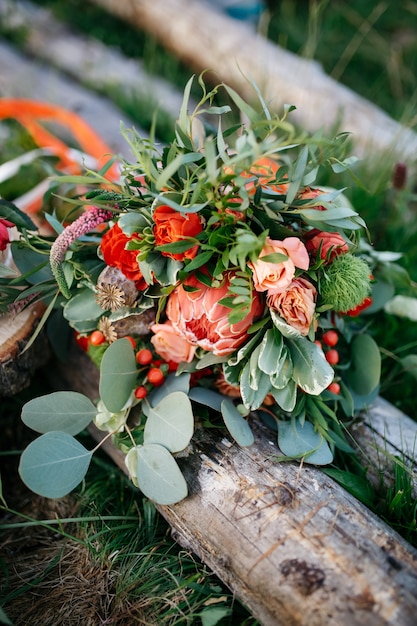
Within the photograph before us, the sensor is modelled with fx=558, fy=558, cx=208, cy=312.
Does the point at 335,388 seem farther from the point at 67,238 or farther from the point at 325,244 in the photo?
the point at 67,238

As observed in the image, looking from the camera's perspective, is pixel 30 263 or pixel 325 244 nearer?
pixel 325 244

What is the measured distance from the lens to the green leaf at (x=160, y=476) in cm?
95

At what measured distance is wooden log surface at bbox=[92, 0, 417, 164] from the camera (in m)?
2.09

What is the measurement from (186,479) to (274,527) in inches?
7.2

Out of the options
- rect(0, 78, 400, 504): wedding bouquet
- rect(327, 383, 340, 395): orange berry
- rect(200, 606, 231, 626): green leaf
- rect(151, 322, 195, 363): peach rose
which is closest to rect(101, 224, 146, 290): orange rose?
rect(0, 78, 400, 504): wedding bouquet

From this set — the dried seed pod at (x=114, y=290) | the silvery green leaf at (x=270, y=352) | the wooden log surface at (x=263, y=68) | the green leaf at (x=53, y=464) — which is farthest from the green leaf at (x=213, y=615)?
the wooden log surface at (x=263, y=68)

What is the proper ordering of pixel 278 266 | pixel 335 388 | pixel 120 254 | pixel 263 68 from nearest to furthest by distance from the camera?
pixel 278 266, pixel 120 254, pixel 335 388, pixel 263 68

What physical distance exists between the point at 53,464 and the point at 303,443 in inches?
17.8

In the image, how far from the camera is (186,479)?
3.28ft

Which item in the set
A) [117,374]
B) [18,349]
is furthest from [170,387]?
[18,349]

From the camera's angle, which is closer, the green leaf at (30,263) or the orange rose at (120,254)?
the orange rose at (120,254)

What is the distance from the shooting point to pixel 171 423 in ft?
3.26

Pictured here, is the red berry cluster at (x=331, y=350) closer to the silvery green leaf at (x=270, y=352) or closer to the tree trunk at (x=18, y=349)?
the silvery green leaf at (x=270, y=352)

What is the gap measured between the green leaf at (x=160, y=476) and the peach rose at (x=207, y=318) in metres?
0.20
